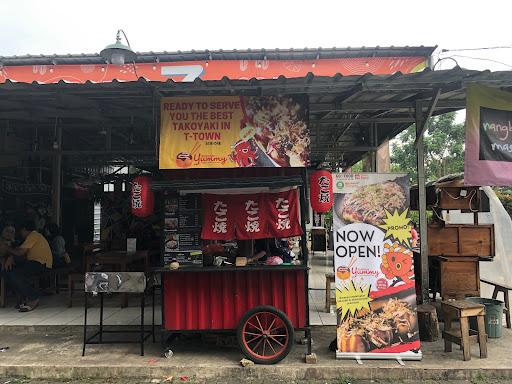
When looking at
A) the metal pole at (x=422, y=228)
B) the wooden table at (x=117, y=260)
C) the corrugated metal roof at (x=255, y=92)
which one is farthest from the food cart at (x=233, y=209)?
the wooden table at (x=117, y=260)

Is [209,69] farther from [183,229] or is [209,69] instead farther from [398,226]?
[398,226]

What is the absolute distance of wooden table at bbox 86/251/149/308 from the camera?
8242 millimetres

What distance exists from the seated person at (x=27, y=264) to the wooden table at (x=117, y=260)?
92 cm

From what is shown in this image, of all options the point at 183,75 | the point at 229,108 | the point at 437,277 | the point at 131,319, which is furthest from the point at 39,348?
the point at 183,75

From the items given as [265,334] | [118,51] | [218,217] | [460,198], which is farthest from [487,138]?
[118,51]

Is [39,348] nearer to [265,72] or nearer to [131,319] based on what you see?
[131,319]

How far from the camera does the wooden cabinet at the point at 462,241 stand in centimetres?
707

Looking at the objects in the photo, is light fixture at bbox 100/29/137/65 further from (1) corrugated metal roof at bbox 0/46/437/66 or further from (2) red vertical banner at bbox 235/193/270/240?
(2) red vertical banner at bbox 235/193/270/240

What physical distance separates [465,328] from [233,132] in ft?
13.8

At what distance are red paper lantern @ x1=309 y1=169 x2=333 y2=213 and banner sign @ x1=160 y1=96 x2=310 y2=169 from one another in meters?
0.28

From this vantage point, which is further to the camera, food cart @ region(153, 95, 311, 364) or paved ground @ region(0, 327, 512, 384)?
food cart @ region(153, 95, 311, 364)

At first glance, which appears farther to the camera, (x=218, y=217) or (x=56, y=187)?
(x=56, y=187)

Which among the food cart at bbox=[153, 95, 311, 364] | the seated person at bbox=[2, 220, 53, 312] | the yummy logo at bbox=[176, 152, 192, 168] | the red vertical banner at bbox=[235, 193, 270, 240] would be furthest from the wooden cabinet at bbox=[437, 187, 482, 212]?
the seated person at bbox=[2, 220, 53, 312]

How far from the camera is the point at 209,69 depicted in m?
11.2
